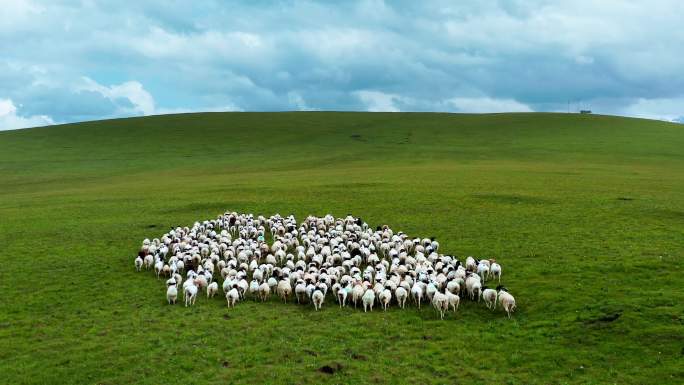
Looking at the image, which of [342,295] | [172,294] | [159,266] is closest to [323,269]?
[342,295]

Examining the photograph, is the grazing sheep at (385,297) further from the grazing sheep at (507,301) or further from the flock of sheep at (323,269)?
the grazing sheep at (507,301)

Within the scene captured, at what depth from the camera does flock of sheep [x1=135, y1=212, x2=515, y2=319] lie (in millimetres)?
19766

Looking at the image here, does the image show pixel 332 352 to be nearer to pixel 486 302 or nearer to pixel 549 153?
pixel 486 302

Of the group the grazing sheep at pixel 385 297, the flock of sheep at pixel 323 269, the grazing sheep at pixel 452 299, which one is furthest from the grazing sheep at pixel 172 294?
the grazing sheep at pixel 452 299

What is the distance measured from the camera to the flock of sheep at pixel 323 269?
64.8ft

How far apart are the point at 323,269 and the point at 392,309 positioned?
4358 millimetres

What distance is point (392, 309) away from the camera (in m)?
19.4

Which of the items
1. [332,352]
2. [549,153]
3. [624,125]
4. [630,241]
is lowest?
[332,352]

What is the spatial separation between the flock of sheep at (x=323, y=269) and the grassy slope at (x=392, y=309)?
2.20ft

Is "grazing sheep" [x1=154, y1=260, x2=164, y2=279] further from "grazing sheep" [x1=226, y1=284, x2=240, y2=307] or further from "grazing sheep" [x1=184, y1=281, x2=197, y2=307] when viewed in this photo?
"grazing sheep" [x1=226, y1=284, x2=240, y2=307]

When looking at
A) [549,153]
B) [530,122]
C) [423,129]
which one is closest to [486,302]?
[549,153]

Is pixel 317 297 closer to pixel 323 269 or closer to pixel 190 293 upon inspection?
pixel 323 269

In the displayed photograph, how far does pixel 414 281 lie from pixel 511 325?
4.42 metres

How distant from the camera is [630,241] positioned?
27547mm
